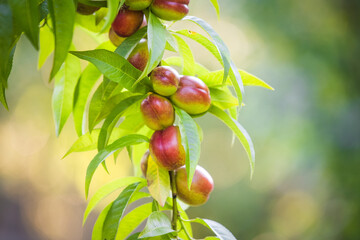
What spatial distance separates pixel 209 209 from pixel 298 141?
2.73 feet

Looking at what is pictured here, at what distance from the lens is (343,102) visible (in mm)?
2609

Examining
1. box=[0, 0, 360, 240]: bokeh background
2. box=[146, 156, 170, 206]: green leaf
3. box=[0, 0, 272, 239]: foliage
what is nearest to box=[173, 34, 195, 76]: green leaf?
box=[0, 0, 272, 239]: foliage

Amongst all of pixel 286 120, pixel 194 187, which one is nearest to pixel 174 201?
pixel 194 187

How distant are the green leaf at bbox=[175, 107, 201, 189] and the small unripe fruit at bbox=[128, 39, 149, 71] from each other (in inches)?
3.0

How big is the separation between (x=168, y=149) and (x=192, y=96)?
2.2 inches

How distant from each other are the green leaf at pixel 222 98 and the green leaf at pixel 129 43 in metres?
0.10

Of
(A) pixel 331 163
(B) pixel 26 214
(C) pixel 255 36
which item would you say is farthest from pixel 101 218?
(B) pixel 26 214

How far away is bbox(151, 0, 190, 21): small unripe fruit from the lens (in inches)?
14.8

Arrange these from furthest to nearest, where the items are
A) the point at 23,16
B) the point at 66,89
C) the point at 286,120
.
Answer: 1. the point at 286,120
2. the point at 66,89
3. the point at 23,16

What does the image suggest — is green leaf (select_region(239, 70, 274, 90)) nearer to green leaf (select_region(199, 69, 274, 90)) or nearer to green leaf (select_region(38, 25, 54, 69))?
green leaf (select_region(199, 69, 274, 90))

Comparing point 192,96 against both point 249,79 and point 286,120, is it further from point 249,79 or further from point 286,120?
point 286,120

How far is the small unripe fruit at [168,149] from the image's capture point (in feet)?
1.22

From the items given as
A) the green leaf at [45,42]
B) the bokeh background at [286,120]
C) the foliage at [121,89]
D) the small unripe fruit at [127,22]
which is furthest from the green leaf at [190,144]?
the bokeh background at [286,120]

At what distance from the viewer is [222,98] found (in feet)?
1.40
